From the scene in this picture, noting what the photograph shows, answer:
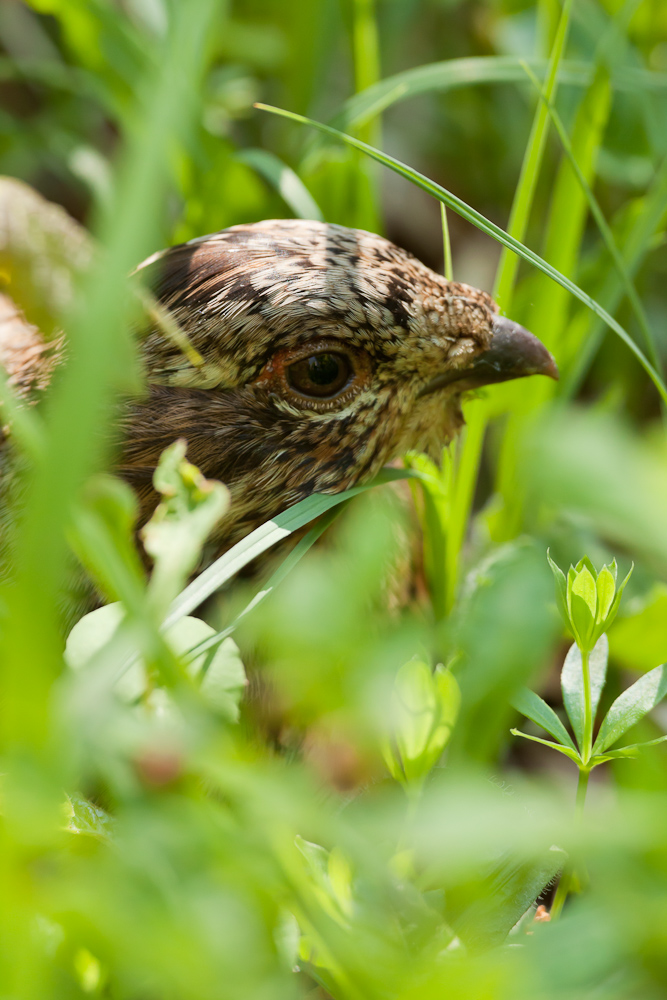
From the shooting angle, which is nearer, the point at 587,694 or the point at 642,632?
→ the point at 587,694

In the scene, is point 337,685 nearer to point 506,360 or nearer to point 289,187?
point 506,360

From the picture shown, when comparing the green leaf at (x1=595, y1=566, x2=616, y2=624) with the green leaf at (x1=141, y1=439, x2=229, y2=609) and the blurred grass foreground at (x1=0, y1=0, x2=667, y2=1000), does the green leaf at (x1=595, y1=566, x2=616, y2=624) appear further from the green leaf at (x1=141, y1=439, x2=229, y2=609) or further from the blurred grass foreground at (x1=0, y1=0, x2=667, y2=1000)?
the green leaf at (x1=141, y1=439, x2=229, y2=609)

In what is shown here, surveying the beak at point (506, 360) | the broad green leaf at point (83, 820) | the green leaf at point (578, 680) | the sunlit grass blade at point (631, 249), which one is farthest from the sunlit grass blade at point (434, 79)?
the broad green leaf at point (83, 820)

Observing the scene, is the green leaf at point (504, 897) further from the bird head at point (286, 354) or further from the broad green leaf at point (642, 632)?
the bird head at point (286, 354)

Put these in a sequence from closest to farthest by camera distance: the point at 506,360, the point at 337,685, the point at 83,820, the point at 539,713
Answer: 1. the point at 337,685
2. the point at 83,820
3. the point at 539,713
4. the point at 506,360

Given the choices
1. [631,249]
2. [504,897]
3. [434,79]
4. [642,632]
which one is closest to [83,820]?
[504,897]

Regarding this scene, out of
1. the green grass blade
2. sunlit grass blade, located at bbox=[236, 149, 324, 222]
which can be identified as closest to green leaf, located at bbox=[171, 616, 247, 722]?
the green grass blade

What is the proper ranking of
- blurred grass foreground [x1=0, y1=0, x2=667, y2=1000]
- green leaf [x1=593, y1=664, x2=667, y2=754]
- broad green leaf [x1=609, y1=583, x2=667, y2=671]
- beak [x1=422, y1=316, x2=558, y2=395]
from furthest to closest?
beak [x1=422, y1=316, x2=558, y2=395], broad green leaf [x1=609, y1=583, x2=667, y2=671], green leaf [x1=593, y1=664, x2=667, y2=754], blurred grass foreground [x1=0, y1=0, x2=667, y2=1000]
